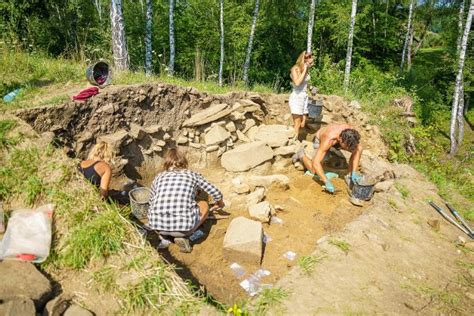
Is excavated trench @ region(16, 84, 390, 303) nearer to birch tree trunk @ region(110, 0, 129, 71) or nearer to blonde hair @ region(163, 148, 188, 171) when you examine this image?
blonde hair @ region(163, 148, 188, 171)

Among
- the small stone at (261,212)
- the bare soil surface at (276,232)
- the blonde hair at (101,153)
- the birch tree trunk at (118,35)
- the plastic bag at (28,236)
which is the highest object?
the birch tree trunk at (118,35)

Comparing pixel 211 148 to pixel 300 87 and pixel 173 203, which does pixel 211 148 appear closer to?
pixel 300 87

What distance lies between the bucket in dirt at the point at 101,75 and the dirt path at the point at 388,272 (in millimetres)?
4296

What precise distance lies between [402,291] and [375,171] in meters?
2.64

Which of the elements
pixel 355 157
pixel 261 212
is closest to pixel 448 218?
pixel 355 157

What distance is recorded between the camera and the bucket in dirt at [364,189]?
4883 millimetres

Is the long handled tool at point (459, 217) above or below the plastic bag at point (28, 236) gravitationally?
below

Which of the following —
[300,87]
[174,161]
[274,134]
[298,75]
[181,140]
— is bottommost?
[181,140]

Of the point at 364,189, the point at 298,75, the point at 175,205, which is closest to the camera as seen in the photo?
the point at 175,205

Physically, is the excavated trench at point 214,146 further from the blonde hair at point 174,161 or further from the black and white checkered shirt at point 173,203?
the blonde hair at point 174,161

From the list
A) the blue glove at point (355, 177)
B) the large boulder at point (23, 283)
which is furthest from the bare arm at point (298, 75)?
the large boulder at point (23, 283)

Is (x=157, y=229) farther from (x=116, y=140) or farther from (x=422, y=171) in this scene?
(x=422, y=171)

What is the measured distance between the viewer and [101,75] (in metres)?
5.53

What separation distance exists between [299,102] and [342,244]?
132 inches
